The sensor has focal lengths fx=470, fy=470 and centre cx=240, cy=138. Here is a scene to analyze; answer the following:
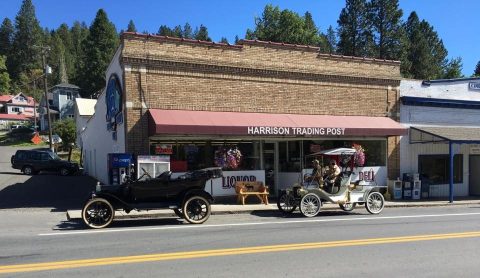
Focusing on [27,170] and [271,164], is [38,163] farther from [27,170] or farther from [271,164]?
[271,164]

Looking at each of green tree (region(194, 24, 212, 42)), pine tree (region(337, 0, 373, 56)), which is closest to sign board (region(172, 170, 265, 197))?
pine tree (region(337, 0, 373, 56))

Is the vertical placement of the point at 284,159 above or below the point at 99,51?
below

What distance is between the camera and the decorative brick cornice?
52.7ft

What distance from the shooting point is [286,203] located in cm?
1452

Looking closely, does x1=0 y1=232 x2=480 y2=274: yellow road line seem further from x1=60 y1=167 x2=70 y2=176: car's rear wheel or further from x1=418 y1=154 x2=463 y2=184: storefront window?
x1=60 y1=167 x2=70 y2=176: car's rear wheel

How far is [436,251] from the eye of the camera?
8.48m

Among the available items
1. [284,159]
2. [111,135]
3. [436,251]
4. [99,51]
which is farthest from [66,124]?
[436,251]

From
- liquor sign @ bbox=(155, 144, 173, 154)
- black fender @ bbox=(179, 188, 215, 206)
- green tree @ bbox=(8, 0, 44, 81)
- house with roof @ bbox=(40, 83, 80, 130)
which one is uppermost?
green tree @ bbox=(8, 0, 44, 81)

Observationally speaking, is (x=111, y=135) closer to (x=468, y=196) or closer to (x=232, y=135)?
(x=232, y=135)

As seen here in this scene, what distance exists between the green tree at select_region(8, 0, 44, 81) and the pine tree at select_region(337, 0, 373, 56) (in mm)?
84675

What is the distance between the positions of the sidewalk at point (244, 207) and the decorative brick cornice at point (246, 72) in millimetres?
4873

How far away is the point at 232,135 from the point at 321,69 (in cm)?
512

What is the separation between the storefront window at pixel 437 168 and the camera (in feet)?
70.3

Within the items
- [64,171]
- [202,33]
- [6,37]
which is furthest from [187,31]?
[64,171]
